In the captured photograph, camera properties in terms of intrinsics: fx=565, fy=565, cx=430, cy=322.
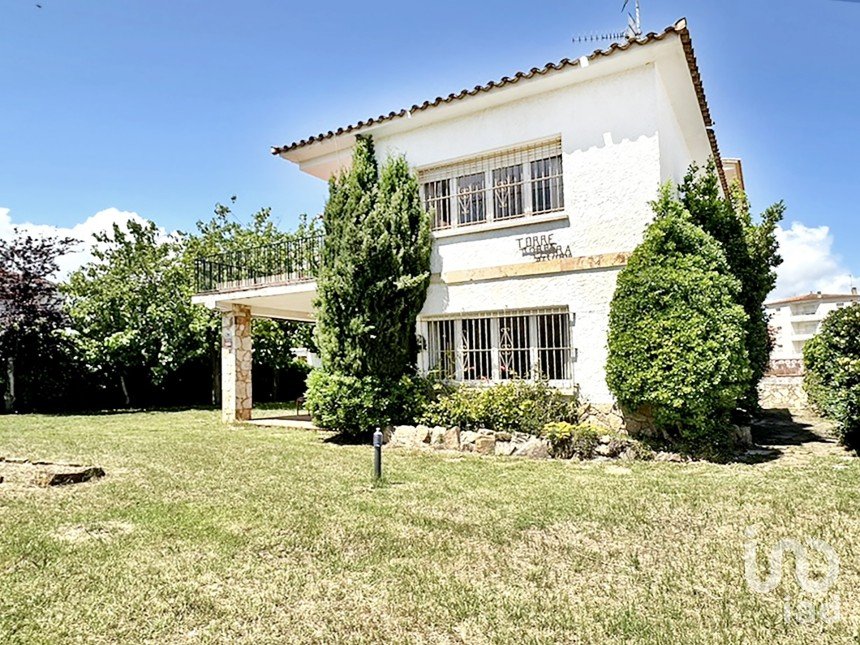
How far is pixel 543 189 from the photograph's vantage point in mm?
11883

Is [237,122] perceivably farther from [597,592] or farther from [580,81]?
[597,592]

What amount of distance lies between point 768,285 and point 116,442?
15.3 m

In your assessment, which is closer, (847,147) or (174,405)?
(847,147)

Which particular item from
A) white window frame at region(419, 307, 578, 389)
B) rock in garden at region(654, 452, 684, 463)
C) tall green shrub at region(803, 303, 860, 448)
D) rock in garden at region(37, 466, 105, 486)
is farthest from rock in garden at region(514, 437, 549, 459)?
rock in garden at region(37, 466, 105, 486)

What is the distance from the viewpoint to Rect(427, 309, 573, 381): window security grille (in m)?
11.5

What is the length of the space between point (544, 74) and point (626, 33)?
3067 millimetres

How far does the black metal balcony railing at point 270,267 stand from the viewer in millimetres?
14516

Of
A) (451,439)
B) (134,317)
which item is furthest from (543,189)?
(134,317)

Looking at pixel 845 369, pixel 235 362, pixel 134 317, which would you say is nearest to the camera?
pixel 845 369

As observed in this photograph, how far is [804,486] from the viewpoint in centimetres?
754

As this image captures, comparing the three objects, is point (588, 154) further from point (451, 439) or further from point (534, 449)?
→ point (451, 439)

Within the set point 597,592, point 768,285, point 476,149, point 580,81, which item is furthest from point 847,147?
point 597,592

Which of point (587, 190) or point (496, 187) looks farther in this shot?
point (496, 187)

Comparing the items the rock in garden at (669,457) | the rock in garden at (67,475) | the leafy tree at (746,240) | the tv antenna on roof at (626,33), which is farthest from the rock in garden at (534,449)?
the tv antenna on roof at (626,33)
